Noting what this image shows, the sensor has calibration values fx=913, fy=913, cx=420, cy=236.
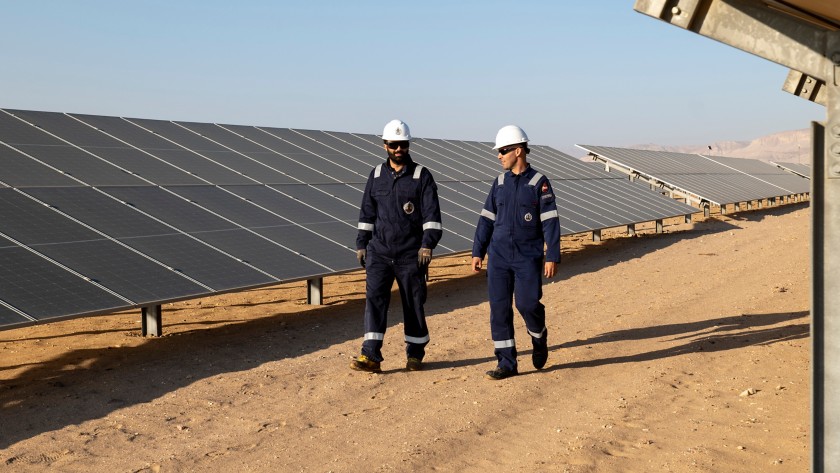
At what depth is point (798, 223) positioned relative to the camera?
25.0 metres

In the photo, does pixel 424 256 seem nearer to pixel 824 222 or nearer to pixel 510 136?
pixel 510 136

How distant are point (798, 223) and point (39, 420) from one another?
2296 cm

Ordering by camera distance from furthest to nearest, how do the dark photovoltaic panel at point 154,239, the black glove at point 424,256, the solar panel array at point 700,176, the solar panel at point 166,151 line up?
1. the solar panel array at point 700,176
2. the solar panel at point 166,151
3. the dark photovoltaic panel at point 154,239
4. the black glove at point 424,256

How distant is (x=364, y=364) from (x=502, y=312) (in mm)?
1176

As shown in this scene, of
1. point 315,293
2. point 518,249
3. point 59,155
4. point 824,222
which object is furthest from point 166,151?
point 824,222

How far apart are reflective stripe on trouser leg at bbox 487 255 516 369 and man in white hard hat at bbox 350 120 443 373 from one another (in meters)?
0.55

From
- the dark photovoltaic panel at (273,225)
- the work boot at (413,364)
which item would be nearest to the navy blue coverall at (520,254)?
the work boot at (413,364)

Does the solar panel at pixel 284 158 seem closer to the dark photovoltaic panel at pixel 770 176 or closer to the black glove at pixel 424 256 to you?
the black glove at pixel 424 256

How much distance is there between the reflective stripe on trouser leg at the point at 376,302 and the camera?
7.25m

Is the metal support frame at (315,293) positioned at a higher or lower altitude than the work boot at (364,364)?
lower

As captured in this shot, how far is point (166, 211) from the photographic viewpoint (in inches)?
395

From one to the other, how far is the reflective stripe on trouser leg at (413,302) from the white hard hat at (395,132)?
38.8 inches

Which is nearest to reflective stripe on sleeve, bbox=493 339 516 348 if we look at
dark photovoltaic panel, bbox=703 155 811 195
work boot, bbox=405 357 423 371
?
A: work boot, bbox=405 357 423 371

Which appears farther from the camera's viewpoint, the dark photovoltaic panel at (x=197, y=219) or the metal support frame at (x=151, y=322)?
the dark photovoltaic panel at (x=197, y=219)
